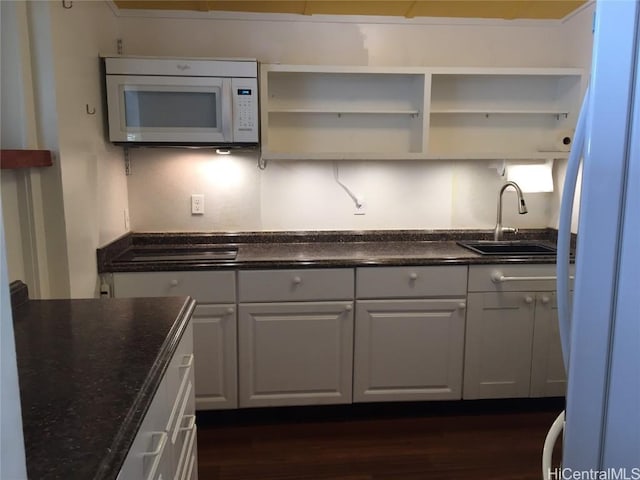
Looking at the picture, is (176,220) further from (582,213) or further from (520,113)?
(582,213)

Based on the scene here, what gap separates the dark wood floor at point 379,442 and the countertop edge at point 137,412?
3.75 ft

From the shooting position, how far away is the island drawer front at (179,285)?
238cm

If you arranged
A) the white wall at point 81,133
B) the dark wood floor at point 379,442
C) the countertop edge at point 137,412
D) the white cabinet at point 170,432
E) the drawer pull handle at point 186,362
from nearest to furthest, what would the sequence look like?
the countertop edge at point 137,412 < the white cabinet at point 170,432 < the drawer pull handle at point 186,362 < the white wall at point 81,133 < the dark wood floor at point 379,442

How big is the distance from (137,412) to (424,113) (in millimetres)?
2191

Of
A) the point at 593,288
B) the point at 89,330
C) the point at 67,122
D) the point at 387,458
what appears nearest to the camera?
the point at 593,288

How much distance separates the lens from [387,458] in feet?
7.48

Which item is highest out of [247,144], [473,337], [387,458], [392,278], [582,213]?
[247,144]

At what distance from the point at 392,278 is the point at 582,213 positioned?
159cm

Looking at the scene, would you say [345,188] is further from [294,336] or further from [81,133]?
[81,133]

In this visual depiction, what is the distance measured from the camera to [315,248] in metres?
2.79

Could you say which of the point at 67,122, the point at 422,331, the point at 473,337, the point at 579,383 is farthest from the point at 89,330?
the point at 473,337

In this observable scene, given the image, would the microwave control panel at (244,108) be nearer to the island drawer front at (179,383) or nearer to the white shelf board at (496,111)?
the white shelf board at (496,111)

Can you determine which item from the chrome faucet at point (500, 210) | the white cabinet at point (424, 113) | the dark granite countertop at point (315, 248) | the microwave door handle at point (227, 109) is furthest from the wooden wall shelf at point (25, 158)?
the chrome faucet at point (500, 210)

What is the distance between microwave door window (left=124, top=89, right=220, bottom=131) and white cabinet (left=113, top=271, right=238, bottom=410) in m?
0.75
